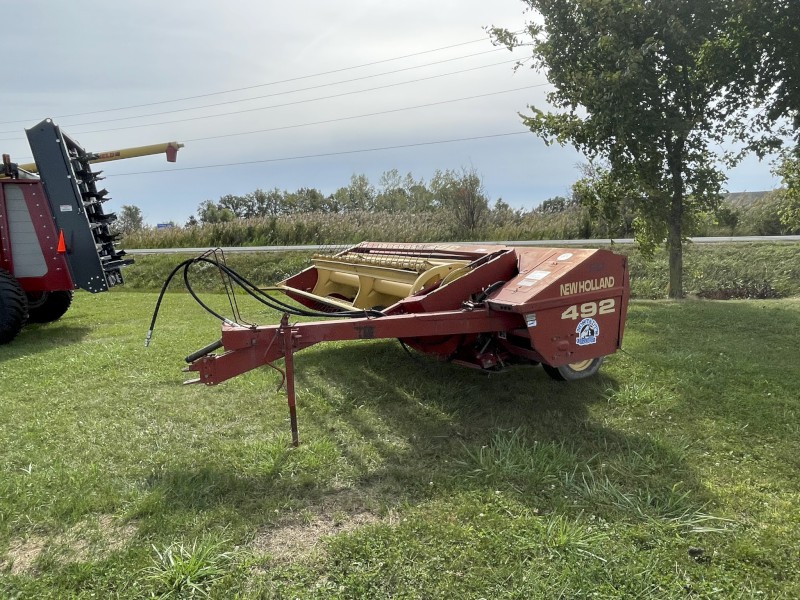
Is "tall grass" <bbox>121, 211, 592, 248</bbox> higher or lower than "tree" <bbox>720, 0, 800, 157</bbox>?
lower

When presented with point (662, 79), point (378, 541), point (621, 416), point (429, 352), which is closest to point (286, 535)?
point (378, 541)

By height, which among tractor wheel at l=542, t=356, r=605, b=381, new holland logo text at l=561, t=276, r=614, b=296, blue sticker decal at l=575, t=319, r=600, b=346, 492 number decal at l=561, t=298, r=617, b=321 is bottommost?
tractor wheel at l=542, t=356, r=605, b=381

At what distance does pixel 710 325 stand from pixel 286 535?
19.0 feet

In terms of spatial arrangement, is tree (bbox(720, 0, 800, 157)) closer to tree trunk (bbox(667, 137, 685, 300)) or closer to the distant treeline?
tree trunk (bbox(667, 137, 685, 300))

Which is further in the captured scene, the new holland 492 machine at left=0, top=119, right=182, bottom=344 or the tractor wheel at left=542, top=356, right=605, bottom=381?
the new holland 492 machine at left=0, top=119, right=182, bottom=344

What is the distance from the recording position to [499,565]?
2.48 m

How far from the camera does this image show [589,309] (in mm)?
4141

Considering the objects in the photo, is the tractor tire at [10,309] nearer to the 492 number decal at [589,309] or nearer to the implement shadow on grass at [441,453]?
the implement shadow on grass at [441,453]

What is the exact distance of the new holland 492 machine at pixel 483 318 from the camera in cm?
336

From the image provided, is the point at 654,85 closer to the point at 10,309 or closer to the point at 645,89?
the point at 645,89

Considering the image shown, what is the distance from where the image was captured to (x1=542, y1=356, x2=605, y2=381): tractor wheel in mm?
4660

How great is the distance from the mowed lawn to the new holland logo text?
0.84 metres

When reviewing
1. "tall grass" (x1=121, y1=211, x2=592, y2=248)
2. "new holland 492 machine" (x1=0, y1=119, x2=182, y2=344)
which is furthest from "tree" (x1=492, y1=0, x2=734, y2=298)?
"tall grass" (x1=121, y1=211, x2=592, y2=248)

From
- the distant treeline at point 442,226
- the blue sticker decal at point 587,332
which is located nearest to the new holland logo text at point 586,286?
the blue sticker decal at point 587,332
